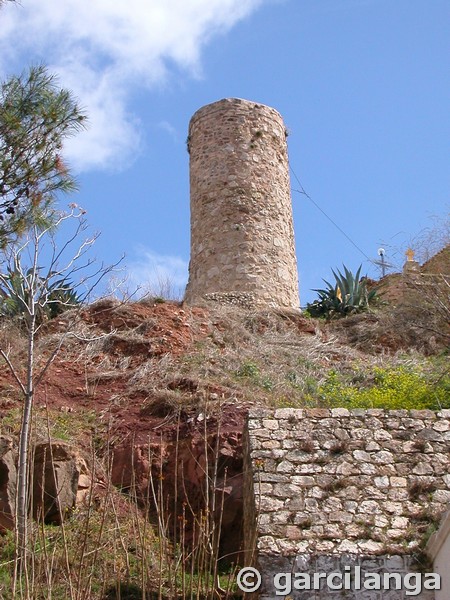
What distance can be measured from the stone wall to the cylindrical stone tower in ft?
24.8

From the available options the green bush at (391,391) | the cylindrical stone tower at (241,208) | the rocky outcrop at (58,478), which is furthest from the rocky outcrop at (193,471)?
the cylindrical stone tower at (241,208)

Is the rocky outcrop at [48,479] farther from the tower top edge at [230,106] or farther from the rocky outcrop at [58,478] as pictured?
the tower top edge at [230,106]

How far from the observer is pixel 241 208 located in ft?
56.5

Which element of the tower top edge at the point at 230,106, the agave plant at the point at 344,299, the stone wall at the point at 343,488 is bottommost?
the stone wall at the point at 343,488

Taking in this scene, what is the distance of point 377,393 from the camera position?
10789 millimetres

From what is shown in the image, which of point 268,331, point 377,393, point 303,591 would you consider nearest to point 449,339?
point 268,331

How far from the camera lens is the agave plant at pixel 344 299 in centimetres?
1684

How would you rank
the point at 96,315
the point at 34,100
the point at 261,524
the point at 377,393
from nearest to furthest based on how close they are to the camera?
the point at 261,524 → the point at 34,100 → the point at 377,393 → the point at 96,315

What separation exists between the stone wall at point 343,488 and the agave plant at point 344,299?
7730 millimetres

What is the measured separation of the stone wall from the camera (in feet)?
25.5

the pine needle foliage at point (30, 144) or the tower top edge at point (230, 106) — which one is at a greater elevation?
the tower top edge at point (230, 106)

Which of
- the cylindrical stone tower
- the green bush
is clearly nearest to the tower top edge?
the cylindrical stone tower

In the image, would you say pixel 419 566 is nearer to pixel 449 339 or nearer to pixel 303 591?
pixel 303 591

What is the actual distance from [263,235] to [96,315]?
13.2ft
